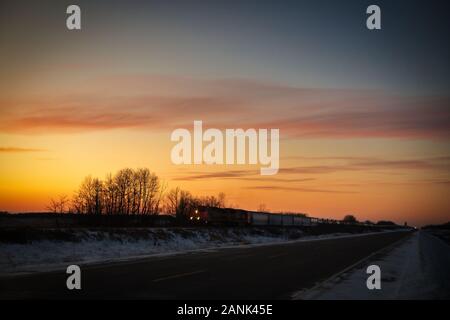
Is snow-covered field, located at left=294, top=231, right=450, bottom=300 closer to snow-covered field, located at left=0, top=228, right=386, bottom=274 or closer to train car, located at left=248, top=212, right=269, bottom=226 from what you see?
snow-covered field, located at left=0, top=228, right=386, bottom=274

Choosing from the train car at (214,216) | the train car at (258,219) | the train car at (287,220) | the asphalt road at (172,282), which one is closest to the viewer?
the asphalt road at (172,282)

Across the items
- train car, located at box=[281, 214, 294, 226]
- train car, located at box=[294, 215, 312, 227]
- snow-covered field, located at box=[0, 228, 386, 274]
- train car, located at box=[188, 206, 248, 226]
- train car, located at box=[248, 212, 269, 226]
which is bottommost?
train car, located at box=[294, 215, 312, 227]

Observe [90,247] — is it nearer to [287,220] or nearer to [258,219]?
[258,219]

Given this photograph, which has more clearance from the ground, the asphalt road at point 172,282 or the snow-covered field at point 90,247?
the asphalt road at point 172,282

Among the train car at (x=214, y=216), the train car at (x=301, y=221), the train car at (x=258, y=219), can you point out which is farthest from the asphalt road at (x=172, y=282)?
the train car at (x=301, y=221)

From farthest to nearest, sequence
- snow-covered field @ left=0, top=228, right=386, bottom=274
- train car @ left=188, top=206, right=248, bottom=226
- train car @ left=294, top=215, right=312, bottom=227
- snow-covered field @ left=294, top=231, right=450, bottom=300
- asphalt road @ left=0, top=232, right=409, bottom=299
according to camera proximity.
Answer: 1. train car @ left=294, top=215, right=312, bottom=227
2. train car @ left=188, top=206, right=248, bottom=226
3. snow-covered field @ left=0, top=228, right=386, bottom=274
4. snow-covered field @ left=294, top=231, right=450, bottom=300
5. asphalt road @ left=0, top=232, right=409, bottom=299

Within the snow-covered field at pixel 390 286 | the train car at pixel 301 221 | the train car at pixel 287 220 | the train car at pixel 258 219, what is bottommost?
the train car at pixel 301 221

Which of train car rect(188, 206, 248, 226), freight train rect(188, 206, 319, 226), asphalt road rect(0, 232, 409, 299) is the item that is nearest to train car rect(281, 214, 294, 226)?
freight train rect(188, 206, 319, 226)

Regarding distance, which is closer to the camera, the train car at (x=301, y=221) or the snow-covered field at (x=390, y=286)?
the snow-covered field at (x=390, y=286)

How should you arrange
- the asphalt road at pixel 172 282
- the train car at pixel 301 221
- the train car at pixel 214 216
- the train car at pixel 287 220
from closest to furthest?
the asphalt road at pixel 172 282
the train car at pixel 214 216
the train car at pixel 287 220
the train car at pixel 301 221

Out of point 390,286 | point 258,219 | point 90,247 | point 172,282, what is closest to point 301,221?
point 258,219

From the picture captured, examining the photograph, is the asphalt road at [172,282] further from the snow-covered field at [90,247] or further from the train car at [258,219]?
the train car at [258,219]
